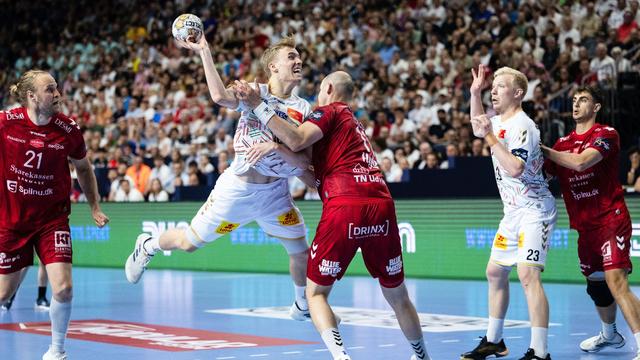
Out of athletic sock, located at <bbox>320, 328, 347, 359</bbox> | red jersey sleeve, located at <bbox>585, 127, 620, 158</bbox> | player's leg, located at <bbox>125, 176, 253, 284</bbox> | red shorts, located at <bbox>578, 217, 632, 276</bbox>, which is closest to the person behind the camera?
athletic sock, located at <bbox>320, 328, 347, 359</bbox>

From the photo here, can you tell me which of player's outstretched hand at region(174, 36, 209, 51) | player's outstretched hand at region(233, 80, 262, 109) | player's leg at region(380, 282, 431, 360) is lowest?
player's leg at region(380, 282, 431, 360)

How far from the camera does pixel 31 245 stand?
A: 8.64m

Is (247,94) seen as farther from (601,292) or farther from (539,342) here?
(601,292)

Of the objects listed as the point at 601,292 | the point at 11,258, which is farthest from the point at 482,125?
the point at 11,258

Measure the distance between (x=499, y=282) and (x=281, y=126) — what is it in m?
2.69

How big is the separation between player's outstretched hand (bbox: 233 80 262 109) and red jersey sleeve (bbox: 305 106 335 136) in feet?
1.33

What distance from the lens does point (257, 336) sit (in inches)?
426

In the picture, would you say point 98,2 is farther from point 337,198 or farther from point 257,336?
point 337,198

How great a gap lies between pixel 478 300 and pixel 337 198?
22.6ft

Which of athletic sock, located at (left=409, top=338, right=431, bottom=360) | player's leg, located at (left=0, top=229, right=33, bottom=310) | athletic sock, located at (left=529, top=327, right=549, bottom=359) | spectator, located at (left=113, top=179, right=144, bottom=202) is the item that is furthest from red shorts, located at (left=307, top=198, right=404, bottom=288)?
spectator, located at (left=113, top=179, right=144, bottom=202)

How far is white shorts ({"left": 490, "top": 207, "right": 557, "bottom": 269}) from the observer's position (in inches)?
344

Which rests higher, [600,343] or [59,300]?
[59,300]

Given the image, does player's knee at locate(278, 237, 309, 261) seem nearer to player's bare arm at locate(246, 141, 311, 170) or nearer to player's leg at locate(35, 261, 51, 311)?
player's bare arm at locate(246, 141, 311, 170)

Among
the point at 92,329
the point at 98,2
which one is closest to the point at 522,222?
the point at 92,329
